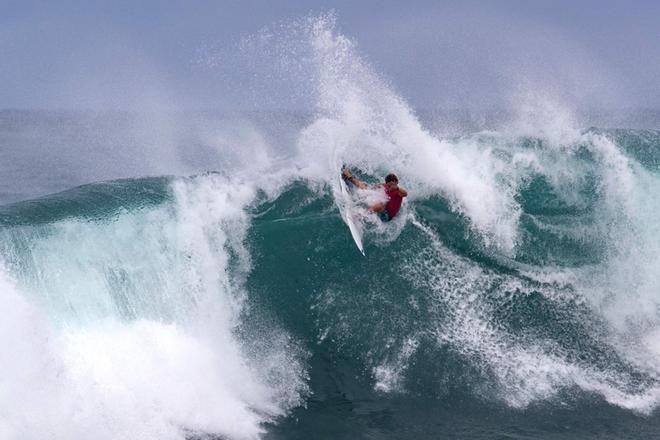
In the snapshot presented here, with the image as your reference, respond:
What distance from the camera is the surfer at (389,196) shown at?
11.4 metres

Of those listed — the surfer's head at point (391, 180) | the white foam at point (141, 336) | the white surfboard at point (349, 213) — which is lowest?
the white foam at point (141, 336)

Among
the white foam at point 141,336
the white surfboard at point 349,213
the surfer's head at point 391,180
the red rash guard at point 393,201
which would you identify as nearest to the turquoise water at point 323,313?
the white foam at point 141,336

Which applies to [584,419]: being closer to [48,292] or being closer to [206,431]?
[206,431]

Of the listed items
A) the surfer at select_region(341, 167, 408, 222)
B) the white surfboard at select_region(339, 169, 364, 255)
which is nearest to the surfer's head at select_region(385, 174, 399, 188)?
the surfer at select_region(341, 167, 408, 222)

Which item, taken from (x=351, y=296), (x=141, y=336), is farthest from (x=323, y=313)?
(x=141, y=336)

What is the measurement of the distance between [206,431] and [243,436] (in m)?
0.52

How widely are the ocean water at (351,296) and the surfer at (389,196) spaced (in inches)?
14.2

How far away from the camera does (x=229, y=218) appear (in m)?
12.0

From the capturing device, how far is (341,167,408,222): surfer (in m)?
11.4

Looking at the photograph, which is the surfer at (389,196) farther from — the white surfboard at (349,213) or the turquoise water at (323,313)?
the turquoise water at (323,313)

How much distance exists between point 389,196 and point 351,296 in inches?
80.3

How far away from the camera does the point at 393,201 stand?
11.6 m

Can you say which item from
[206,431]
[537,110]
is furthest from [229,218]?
[537,110]

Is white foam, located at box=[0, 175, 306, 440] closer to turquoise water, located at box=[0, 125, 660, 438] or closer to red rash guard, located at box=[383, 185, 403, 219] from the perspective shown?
turquoise water, located at box=[0, 125, 660, 438]
